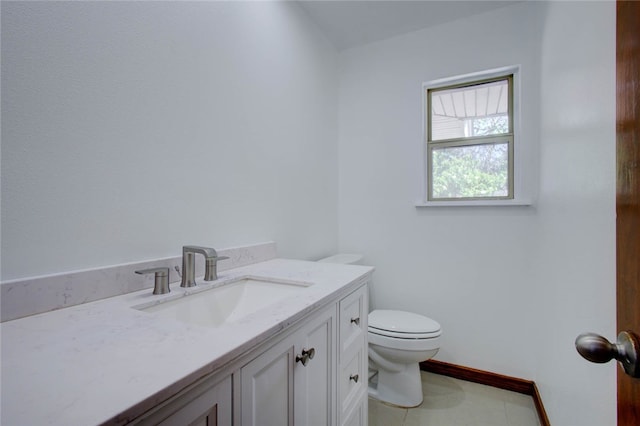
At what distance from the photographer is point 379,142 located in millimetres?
2297

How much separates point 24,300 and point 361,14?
225 centimetres

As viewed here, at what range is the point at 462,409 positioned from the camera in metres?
1.73

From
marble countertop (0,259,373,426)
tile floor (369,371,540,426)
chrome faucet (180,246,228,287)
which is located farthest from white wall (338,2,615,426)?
chrome faucet (180,246,228,287)

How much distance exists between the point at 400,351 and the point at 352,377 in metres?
0.62

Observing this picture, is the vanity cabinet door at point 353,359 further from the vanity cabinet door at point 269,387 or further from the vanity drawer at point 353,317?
the vanity cabinet door at point 269,387

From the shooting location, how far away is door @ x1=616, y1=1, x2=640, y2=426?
0.42 metres

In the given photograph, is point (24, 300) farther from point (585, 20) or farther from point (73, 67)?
point (585, 20)

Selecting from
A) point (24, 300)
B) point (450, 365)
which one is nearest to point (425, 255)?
point (450, 365)

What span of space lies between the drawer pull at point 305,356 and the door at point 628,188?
64cm

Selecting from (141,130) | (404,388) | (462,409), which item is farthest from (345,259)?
(141,130)

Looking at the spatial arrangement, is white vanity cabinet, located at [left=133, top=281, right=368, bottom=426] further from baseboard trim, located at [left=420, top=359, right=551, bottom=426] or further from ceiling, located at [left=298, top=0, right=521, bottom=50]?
ceiling, located at [left=298, top=0, right=521, bottom=50]

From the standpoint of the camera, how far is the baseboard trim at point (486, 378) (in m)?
1.82

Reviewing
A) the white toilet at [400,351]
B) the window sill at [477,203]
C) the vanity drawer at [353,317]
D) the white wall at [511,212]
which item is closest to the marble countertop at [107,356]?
the vanity drawer at [353,317]

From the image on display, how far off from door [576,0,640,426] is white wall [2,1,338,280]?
1.20m
